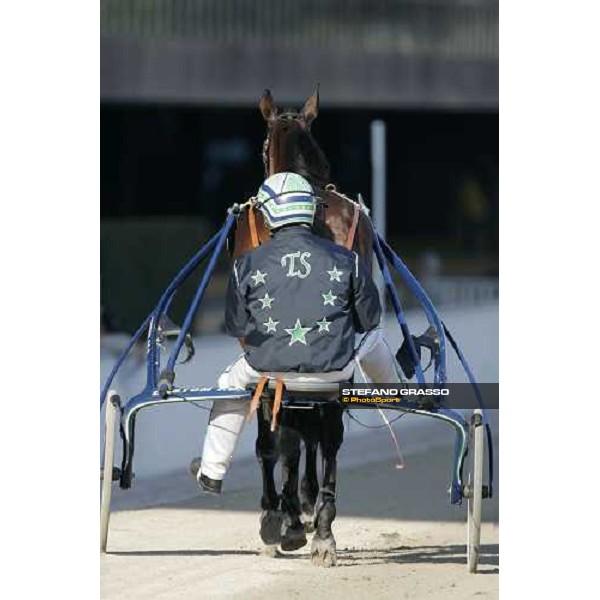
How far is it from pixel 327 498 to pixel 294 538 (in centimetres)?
23

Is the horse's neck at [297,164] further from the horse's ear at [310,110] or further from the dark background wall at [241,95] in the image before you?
the dark background wall at [241,95]

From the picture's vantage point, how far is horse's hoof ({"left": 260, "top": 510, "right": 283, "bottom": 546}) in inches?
300

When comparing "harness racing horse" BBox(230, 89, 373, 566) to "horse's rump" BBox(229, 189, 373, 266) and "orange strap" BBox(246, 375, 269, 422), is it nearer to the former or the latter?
"horse's rump" BBox(229, 189, 373, 266)

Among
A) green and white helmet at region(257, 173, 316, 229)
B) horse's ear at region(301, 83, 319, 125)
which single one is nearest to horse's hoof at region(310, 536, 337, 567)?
green and white helmet at region(257, 173, 316, 229)

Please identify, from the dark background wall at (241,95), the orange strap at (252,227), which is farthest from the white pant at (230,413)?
the dark background wall at (241,95)

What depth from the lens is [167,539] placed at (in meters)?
7.85

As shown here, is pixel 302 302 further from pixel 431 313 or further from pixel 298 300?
pixel 431 313

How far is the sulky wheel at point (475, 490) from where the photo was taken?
7281 millimetres

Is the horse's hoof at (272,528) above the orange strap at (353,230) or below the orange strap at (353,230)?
below

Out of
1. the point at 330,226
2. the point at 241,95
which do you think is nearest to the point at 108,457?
the point at 330,226

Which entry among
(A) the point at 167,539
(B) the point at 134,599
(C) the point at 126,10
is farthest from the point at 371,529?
(C) the point at 126,10

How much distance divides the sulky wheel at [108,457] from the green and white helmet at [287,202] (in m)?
0.97
